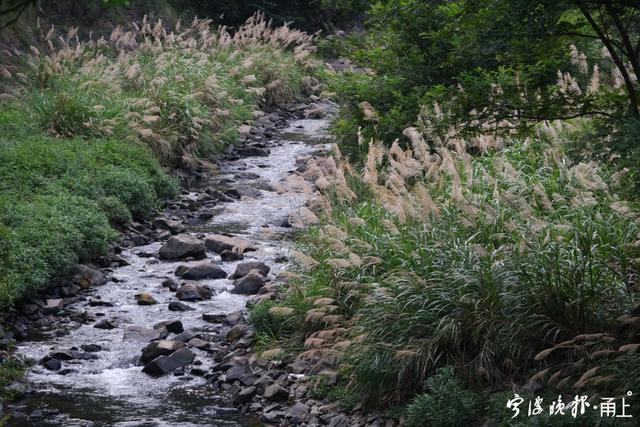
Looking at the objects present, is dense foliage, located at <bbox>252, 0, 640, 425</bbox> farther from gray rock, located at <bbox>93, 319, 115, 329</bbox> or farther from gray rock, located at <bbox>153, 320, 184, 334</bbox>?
gray rock, located at <bbox>93, 319, 115, 329</bbox>

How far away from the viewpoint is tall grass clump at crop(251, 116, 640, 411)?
6.62 meters

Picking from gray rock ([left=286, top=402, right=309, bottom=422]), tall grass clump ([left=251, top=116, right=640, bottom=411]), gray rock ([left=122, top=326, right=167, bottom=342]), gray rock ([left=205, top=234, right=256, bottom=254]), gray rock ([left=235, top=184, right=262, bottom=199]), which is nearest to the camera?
tall grass clump ([left=251, top=116, right=640, bottom=411])

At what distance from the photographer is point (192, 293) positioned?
10.3 meters

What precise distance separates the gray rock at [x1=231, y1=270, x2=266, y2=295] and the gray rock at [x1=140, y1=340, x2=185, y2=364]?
6.01 ft

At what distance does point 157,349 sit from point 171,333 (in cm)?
65

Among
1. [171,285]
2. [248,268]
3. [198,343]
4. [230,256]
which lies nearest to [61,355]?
[198,343]

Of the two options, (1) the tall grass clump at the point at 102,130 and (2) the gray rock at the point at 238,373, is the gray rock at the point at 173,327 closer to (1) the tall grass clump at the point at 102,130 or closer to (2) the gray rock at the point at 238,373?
(2) the gray rock at the point at 238,373

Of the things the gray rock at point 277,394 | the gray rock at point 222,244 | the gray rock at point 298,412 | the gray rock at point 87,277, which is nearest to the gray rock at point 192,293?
the gray rock at point 87,277

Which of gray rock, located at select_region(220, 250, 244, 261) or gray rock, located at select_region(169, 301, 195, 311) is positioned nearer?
gray rock, located at select_region(169, 301, 195, 311)

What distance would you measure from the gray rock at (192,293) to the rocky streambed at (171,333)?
1 centimetres

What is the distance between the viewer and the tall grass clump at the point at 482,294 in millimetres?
6617

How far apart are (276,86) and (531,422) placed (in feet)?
57.2

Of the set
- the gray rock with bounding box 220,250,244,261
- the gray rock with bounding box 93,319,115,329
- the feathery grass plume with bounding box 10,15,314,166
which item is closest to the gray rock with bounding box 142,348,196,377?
the gray rock with bounding box 93,319,115,329

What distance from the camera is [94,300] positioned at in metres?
10.2
